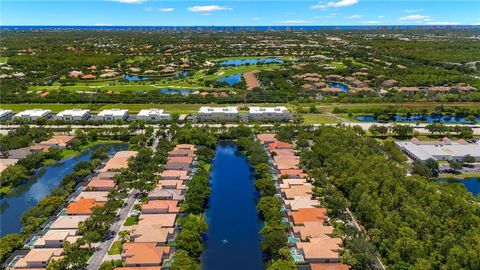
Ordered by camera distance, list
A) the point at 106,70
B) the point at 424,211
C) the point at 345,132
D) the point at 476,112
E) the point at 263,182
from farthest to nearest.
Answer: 1. the point at 106,70
2. the point at 476,112
3. the point at 345,132
4. the point at 263,182
5. the point at 424,211

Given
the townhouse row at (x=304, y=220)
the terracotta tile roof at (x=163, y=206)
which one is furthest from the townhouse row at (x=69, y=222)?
the townhouse row at (x=304, y=220)

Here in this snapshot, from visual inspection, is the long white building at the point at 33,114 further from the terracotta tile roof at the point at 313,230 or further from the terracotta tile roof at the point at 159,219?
the terracotta tile roof at the point at 313,230

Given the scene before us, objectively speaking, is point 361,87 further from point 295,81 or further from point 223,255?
point 223,255

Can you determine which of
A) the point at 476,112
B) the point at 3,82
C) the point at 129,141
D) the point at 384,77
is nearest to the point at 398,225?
the point at 129,141

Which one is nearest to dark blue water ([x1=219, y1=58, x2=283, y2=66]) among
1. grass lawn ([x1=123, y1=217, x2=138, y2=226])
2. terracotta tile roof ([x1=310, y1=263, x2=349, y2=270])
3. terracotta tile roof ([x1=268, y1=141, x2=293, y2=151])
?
terracotta tile roof ([x1=268, y1=141, x2=293, y2=151])

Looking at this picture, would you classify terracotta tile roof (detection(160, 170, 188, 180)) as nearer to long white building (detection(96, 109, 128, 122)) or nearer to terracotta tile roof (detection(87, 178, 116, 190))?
terracotta tile roof (detection(87, 178, 116, 190))

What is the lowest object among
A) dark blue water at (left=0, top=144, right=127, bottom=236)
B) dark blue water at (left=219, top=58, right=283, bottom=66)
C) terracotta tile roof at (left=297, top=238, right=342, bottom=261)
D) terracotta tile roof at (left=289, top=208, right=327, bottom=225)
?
dark blue water at (left=0, top=144, right=127, bottom=236)

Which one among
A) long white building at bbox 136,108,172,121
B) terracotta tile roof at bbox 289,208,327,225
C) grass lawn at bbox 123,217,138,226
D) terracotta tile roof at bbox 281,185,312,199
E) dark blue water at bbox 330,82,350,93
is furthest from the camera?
dark blue water at bbox 330,82,350,93
